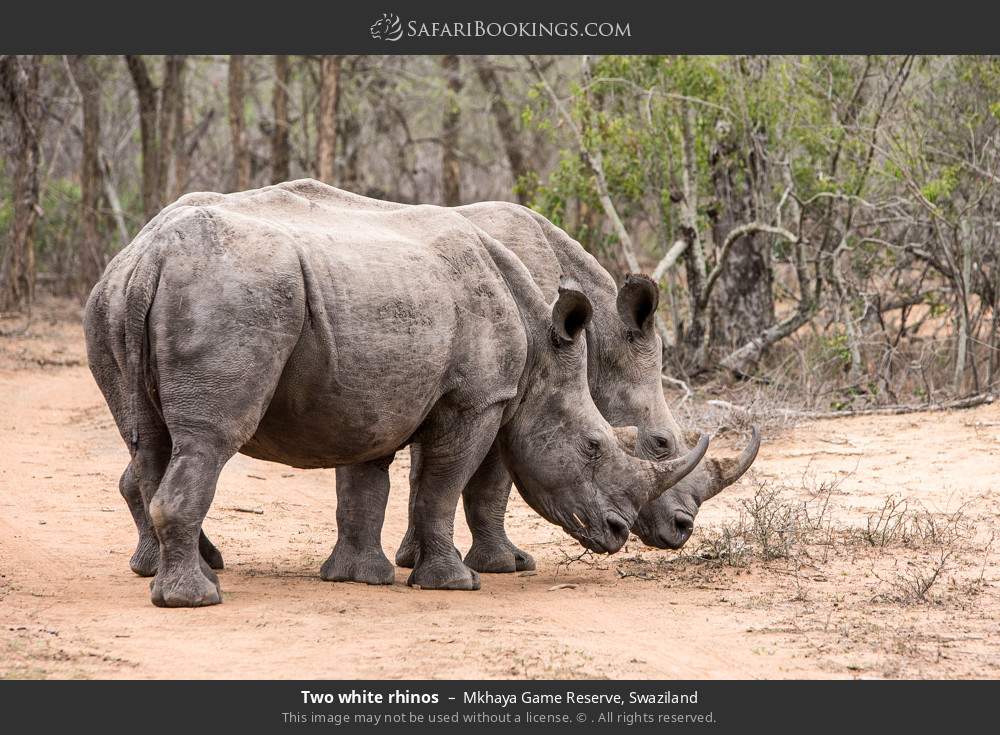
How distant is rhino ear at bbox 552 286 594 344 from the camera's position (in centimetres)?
789

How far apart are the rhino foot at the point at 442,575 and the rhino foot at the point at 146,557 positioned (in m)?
1.41

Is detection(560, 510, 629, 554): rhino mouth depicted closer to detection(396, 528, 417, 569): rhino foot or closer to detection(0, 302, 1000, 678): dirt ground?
detection(0, 302, 1000, 678): dirt ground

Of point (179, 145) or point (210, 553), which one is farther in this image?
point (179, 145)

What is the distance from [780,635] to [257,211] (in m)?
3.40

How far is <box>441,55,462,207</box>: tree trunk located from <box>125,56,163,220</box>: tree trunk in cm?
479

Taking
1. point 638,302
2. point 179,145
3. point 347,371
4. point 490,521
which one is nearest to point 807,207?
point 638,302

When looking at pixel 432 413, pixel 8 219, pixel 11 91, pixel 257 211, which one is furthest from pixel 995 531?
pixel 8 219

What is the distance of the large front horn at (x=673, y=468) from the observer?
8000mm

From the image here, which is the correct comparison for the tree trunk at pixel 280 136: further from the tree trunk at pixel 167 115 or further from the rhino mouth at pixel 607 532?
the rhino mouth at pixel 607 532

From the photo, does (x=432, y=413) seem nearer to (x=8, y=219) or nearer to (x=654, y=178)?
(x=654, y=178)

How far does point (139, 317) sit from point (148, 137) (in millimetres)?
18095

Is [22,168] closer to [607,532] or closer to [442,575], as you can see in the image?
[442,575]

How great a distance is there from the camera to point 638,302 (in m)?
8.62

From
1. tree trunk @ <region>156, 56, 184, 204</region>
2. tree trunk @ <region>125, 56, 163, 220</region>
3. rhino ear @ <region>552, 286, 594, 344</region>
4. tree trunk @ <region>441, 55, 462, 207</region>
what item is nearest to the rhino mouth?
rhino ear @ <region>552, 286, 594, 344</region>
